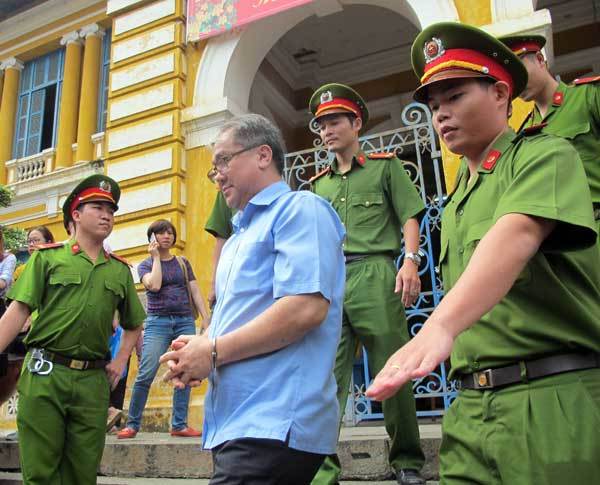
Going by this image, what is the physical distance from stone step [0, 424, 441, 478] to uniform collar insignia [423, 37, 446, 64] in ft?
7.85

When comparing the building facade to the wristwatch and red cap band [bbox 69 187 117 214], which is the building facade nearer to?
the wristwatch

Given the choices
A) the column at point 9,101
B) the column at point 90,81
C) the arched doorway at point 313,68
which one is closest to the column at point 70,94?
the column at point 90,81

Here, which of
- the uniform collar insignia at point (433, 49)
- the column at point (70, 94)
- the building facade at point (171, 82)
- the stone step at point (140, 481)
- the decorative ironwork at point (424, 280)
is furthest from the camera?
the column at point (70, 94)

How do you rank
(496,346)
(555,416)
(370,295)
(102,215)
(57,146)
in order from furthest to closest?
(57,146) < (102,215) < (370,295) < (496,346) < (555,416)

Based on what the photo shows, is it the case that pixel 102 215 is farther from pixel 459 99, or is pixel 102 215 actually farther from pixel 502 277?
pixel 502 277

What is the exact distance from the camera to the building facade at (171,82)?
22.8ft

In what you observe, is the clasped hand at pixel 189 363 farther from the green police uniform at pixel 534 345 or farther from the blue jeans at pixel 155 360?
the blue jeans at pixel 155 360

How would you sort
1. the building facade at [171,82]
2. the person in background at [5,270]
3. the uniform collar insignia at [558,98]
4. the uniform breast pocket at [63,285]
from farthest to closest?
the building facade at [171,82], the person in background at [5,270], the uniform breast pocket at [63,285], the uniform collar insignia at [558,98]

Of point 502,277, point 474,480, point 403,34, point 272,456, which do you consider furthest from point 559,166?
point 403,34

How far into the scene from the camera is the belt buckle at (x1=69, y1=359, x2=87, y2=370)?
3.09 m

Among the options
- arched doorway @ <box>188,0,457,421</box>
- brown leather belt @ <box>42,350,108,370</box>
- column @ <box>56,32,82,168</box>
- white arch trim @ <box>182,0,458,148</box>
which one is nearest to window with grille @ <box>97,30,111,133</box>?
column @ <box>56,32,82,168</box>

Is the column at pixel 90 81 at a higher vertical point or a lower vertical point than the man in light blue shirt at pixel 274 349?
higher

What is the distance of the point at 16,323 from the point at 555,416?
108 inches

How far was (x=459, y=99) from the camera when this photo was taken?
162 cm
